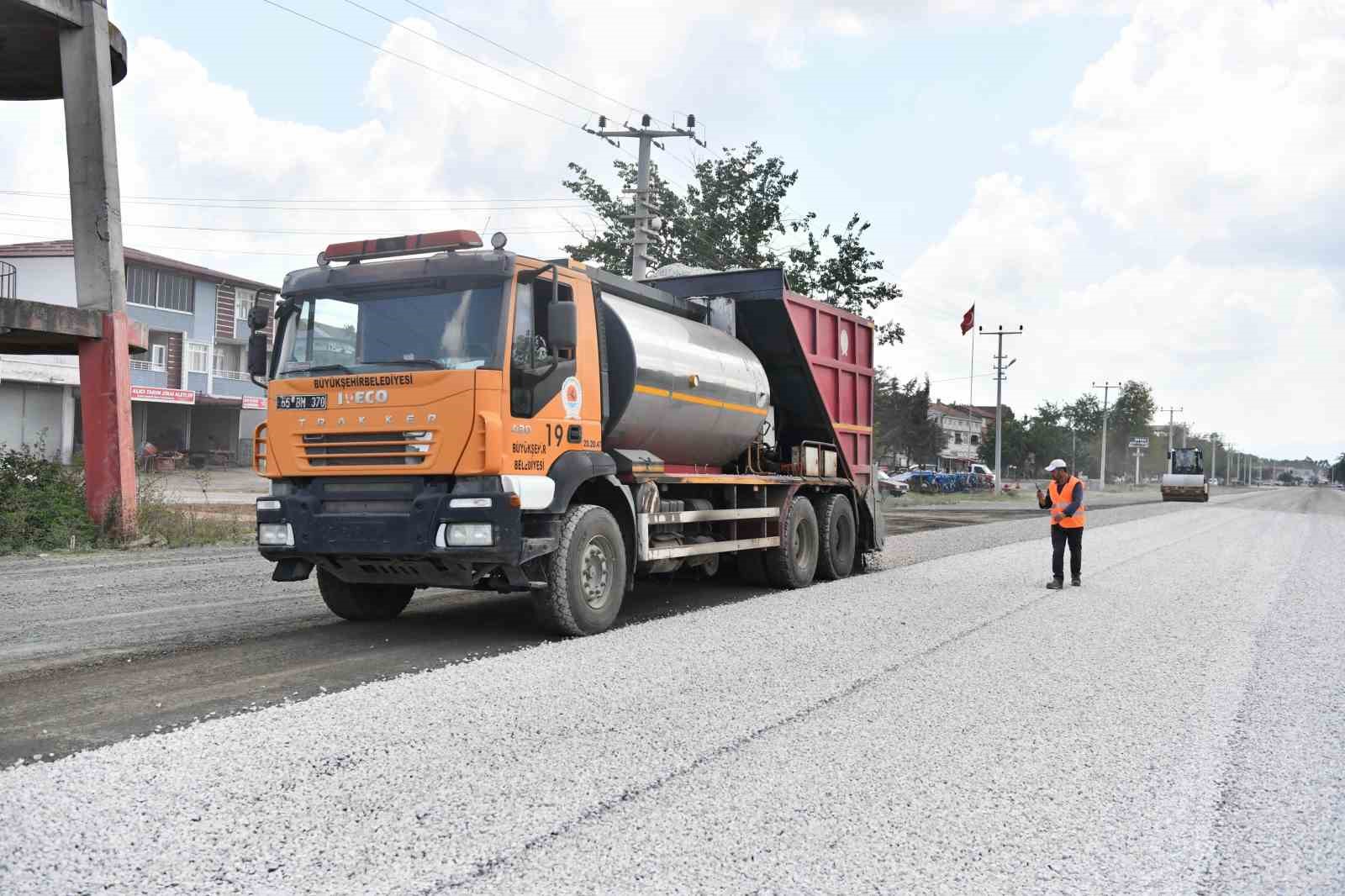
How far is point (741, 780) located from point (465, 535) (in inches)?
131

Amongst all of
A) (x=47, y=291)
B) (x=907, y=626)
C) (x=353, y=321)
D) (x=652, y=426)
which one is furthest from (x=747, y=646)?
(x=47, y=291)

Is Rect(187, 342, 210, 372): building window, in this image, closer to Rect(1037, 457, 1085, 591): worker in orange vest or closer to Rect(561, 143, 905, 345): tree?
Rect(561, 143, 905, 345): tree

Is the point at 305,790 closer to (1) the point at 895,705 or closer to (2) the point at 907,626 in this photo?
(1) the point at 895,705

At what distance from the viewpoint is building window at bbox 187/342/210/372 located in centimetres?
4247

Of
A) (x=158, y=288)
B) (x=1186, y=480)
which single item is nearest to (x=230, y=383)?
(x=158, y=288)

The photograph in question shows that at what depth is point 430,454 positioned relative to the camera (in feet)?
23.6

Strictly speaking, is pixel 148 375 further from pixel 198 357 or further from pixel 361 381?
pixel 361 381

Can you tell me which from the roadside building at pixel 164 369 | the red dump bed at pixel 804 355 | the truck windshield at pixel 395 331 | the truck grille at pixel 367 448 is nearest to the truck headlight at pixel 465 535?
the truck grille at pixel 367 448

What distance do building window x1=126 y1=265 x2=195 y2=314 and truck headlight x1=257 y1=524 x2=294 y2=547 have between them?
3687 cm

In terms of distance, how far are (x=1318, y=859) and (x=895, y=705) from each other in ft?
7.69

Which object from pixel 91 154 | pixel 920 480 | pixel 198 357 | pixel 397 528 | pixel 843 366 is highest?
pixel 91 154

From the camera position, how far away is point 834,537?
1257 cm

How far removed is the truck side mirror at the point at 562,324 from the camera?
24.5ft

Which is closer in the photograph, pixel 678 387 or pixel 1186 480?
pixel 678 387
